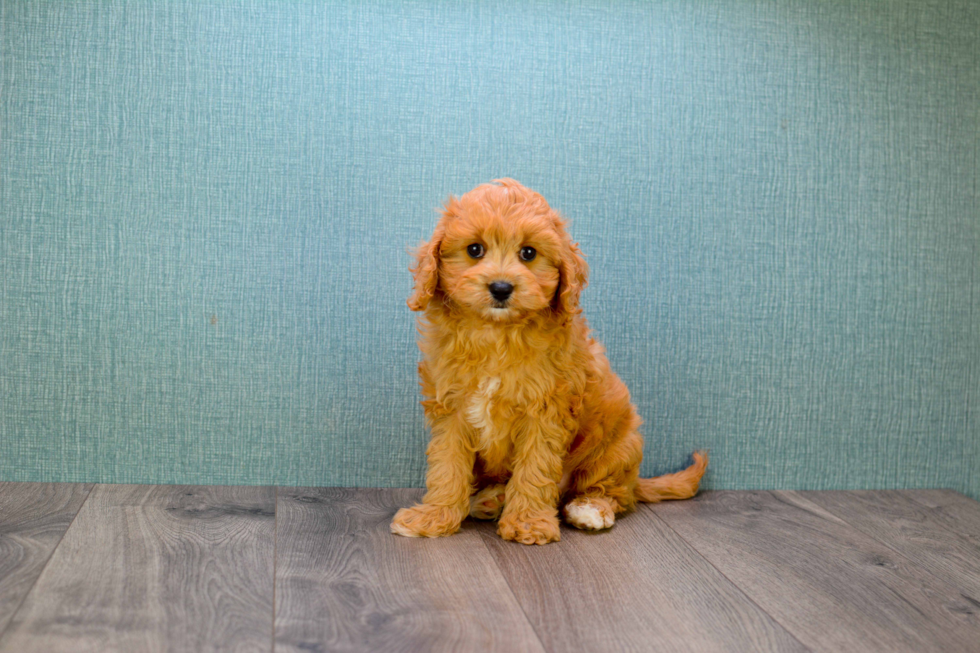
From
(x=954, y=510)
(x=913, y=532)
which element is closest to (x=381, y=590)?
(x=913, y=532)

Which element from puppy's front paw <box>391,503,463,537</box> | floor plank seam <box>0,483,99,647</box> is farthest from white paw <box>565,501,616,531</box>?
floor plank seam <box>0,483,99,647</box>

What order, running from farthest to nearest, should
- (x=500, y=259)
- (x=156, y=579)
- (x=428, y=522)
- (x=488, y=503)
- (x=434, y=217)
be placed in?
(x=434, y=217)
(x=488, y=503)
(x=428, y=522)
(x=500, y=259)
(x=156, y=579)

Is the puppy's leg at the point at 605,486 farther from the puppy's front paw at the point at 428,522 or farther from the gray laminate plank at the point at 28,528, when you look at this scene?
the gray laminate plank at the point at 28,528

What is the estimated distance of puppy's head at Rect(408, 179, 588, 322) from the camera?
6.09 ft

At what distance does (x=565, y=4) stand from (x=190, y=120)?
1.11 m

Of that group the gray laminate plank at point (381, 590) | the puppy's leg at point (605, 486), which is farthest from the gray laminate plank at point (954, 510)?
the gray laminate plank at point (381, 590)

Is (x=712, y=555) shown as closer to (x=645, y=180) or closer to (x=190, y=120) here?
(x=645, y=180)

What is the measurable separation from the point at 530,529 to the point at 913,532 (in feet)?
3.45

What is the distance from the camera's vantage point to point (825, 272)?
255 centimetres

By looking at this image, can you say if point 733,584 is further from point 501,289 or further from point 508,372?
point 501,289

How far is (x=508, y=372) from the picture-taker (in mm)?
1979

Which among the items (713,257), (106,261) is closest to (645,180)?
(713,257)

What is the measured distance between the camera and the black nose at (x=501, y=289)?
6.05 feet

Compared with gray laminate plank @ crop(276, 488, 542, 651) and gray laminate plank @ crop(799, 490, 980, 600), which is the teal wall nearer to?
gray laminate plank @ crop(799, 490, 980, 600)
